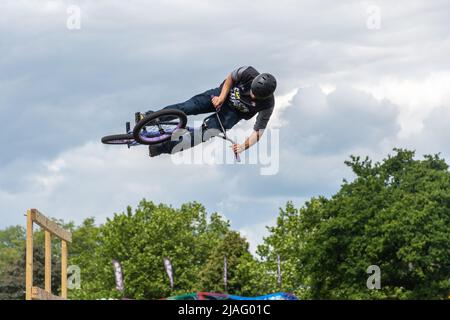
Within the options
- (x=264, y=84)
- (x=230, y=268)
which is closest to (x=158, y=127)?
(x=264, y=84)

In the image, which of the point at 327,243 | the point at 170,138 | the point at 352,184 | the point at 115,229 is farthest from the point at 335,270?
the point at 170,138

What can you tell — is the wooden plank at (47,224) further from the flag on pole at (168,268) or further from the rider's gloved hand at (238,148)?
the flag on pole at (168,268)

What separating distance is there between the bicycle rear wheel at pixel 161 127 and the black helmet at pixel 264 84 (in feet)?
4.91

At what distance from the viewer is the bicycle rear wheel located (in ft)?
54.6

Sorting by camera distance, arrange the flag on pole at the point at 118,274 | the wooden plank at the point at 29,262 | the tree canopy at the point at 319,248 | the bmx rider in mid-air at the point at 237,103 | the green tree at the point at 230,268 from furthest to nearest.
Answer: the green tree at the point at 230,268
the flag on pole at the point at 118,274
the tree canopy at the point at 319,248
the wooden plank at the point at 29,262
the bmx rider in mid-air at the point at 237,103

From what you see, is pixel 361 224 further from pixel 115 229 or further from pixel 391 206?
pixel 115 229

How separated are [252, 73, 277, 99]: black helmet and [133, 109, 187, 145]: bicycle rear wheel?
4.91 feet

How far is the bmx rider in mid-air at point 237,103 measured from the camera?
15906 millimetres

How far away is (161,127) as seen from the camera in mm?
16891

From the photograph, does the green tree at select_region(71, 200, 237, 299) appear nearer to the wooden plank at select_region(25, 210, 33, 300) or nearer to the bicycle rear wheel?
the wooden plank at select_region(25, 210, 33, 300)

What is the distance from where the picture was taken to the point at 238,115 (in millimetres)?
16688

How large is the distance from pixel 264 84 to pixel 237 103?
806mm

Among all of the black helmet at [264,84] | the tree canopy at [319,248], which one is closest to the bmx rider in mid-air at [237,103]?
the black helmet at [264,84]

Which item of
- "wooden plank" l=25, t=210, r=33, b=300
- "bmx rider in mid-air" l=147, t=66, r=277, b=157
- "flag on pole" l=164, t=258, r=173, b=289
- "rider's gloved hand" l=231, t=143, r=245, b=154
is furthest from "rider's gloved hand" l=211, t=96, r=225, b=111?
"flag on pole" l=164, t=258, r=173, b=289
